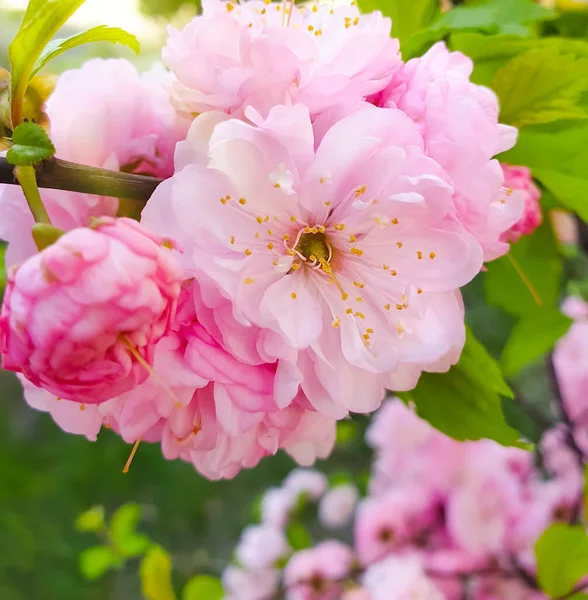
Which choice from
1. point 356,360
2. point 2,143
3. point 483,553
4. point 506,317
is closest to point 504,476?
point 483,553

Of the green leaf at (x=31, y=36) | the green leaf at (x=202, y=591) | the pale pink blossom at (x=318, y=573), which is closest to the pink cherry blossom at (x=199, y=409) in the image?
the green leaf at (x=31, y=36)

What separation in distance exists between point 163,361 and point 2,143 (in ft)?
0.36

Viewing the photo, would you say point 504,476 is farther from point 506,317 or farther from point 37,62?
point 37,62

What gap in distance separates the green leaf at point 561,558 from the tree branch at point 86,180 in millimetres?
358

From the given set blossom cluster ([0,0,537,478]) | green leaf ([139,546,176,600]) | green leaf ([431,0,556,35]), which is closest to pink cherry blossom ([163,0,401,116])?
blossom cluster ([0,0,537,478])

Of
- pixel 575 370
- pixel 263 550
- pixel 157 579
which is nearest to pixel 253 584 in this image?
pixel 263 550

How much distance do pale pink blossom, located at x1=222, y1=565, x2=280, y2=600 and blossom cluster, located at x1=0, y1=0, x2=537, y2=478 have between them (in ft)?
2.10

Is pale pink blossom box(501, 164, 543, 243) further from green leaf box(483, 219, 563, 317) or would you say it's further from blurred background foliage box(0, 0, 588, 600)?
blurred background foliage box(0, 0, 588, 600)

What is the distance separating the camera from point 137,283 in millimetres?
186

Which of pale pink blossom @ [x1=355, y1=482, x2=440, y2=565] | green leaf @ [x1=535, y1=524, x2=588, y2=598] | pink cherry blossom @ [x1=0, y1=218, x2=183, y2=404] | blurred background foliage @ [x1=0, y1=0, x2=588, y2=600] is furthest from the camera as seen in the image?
blurred background foliage @ [x1=0, y1=0, x2=588, y2=600]

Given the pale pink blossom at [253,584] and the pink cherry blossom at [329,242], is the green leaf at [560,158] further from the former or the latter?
the pale pink blossom at [253,584]

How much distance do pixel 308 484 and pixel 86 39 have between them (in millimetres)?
798

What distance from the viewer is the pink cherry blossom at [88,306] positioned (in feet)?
0.59

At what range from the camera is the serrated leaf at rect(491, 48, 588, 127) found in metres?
0.31
